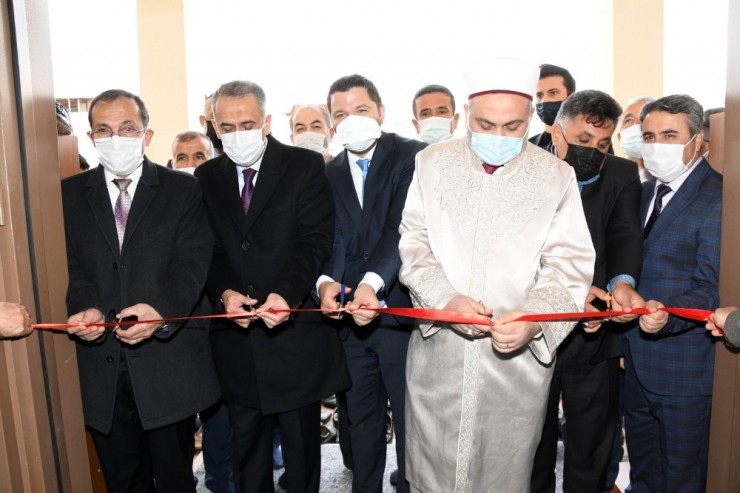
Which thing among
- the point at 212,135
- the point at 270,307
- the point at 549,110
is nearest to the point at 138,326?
the point at 270,307

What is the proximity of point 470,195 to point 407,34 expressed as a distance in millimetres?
5766

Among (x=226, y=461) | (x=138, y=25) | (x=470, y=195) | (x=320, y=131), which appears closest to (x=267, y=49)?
(x=138, y=25)

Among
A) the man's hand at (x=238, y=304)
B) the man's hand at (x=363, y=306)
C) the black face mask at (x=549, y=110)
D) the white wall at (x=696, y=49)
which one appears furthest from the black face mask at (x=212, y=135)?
the white wall at (x=696, y=49)

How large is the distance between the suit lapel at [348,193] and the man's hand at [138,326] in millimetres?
925

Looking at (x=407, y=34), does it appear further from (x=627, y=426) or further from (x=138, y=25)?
(x=627, y=426)

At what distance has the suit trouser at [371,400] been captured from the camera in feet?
9.24

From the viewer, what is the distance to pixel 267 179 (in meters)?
2.64

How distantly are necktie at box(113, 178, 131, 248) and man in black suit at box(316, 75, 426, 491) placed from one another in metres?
0.79

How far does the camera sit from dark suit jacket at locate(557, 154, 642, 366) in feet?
8.64

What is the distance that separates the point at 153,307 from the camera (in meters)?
2.37

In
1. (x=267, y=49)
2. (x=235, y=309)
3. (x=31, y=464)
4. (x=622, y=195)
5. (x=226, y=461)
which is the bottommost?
(x=226, y=461)

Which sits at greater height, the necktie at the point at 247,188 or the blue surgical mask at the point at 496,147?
the blue surgical mask at the point at 496,147

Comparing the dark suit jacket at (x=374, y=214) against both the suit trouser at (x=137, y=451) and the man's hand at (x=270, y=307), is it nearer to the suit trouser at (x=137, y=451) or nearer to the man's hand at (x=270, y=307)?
the man's hand at (x=270, y=307)

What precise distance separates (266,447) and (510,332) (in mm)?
1306
